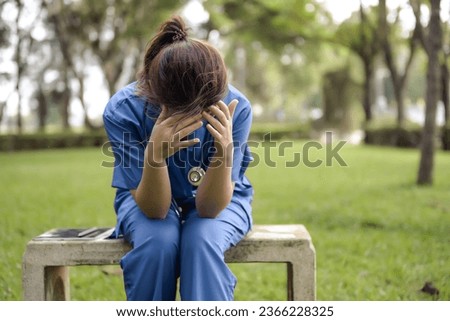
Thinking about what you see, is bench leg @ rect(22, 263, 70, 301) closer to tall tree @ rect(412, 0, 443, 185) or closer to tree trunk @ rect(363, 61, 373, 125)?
tall tree @ rect(412, 0, 443, 185)

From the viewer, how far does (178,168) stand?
255 centimetres

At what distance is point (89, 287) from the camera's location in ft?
12.6

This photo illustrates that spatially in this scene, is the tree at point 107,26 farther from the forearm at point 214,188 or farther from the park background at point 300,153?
the forearm at point 214,188

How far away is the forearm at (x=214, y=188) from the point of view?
2.37 meters

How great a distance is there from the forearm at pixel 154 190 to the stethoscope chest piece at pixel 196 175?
166 millimetres

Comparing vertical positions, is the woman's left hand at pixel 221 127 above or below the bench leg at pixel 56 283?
above

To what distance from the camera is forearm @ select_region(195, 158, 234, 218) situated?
237 centimetres

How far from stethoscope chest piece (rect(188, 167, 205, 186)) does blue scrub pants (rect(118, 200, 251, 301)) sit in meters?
0.18

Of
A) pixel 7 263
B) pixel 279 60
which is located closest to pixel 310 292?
pixel 7 263

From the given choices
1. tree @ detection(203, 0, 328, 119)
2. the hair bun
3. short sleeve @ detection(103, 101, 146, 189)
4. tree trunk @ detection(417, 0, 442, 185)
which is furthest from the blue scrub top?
tree @ detection(203, 0, 328, 119)

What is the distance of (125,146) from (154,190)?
0.25m

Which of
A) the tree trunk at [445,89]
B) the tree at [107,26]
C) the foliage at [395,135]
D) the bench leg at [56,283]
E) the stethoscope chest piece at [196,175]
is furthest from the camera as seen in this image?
the tree at [107,26]

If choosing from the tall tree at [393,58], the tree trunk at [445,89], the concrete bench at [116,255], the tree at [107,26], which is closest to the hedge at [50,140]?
the tree at [107,26]
